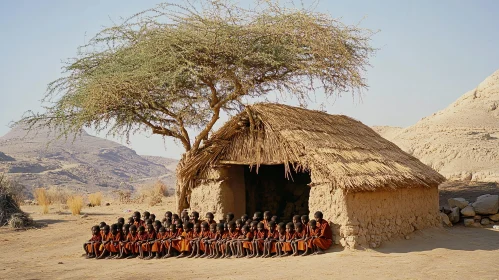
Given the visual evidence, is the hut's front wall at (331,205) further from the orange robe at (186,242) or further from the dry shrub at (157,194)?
the dry shrub at (157,194)

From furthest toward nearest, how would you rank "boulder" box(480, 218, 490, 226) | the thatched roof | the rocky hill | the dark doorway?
the rocky hill → the dark doorway → "boulder" box(480, 218, 490, 226) → the thatched roof

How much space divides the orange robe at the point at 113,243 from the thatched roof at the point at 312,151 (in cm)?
202

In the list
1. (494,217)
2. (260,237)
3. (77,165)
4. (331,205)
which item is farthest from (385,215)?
(77,165)

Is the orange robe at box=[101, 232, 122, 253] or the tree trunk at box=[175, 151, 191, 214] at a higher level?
the tree trunk at box=[175, 151, 191, 214]

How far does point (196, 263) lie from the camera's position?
32.8 feet

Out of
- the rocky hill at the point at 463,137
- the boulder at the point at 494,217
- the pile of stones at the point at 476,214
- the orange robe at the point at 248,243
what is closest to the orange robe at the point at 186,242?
the orange robe at the point at 248,243

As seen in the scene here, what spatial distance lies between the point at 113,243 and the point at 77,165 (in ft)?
130

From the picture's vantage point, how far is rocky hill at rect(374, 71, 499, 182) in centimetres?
2003

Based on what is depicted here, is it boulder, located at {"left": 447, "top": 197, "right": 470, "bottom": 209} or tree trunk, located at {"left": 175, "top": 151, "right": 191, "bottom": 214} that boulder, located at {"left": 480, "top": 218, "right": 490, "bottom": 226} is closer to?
boulder, located at {"left": 447, "top": 197, "right": 470, "bottom": 209}

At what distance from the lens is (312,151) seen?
10.7 m

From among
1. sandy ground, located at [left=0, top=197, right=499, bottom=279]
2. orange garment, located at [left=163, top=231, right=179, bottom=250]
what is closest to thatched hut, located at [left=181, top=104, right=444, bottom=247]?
sandy ground, located at [left=0, top=197, right=499, bottom=279]

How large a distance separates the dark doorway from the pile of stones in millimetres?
3479

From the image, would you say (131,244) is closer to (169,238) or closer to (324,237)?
(169,238)

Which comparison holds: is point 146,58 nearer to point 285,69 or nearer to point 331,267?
point 285,69
